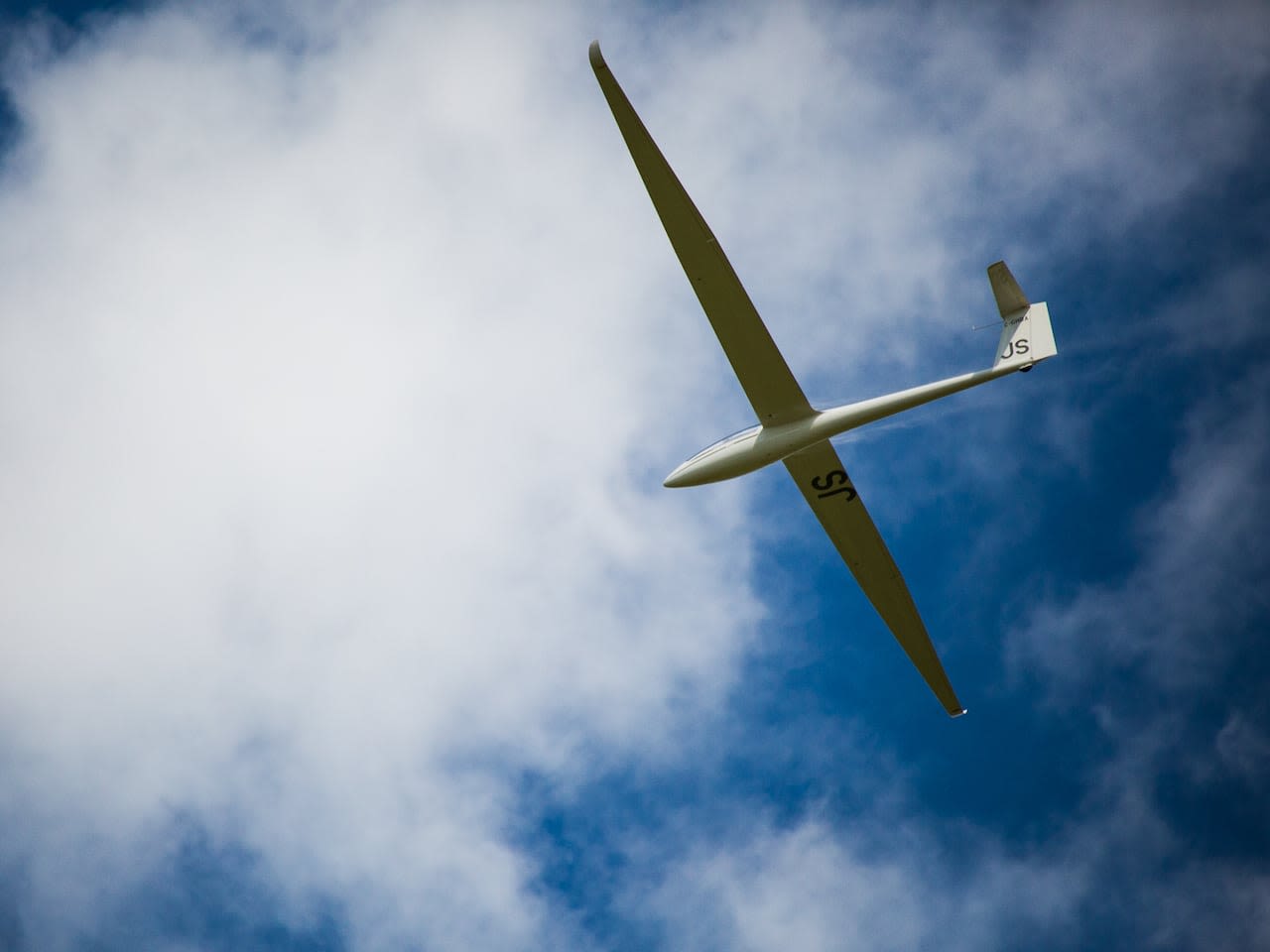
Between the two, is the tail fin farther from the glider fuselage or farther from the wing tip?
the wing tip

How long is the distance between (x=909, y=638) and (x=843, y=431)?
763 centimetres

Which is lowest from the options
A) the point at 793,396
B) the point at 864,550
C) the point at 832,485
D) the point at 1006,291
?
the point at 864,550

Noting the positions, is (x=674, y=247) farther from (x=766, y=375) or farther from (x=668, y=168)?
(x=766, y=375)

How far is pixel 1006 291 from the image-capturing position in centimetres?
2709

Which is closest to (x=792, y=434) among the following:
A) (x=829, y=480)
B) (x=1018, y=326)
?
(x=829, y=480)

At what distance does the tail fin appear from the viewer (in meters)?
26.0

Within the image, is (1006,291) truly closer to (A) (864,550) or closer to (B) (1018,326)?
(B) (1018,326)

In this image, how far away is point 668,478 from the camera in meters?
28.2

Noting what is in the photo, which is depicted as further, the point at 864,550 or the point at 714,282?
the point at 864,550

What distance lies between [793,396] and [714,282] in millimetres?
3664

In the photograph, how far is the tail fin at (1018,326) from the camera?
26031 mm

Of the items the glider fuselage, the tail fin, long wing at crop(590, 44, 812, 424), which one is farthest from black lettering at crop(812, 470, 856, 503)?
the tail fin

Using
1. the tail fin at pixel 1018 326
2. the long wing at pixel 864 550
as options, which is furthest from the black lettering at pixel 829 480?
the tail fin at pixel 1018 326

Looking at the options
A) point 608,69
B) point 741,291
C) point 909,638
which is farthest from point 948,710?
point 608,69
